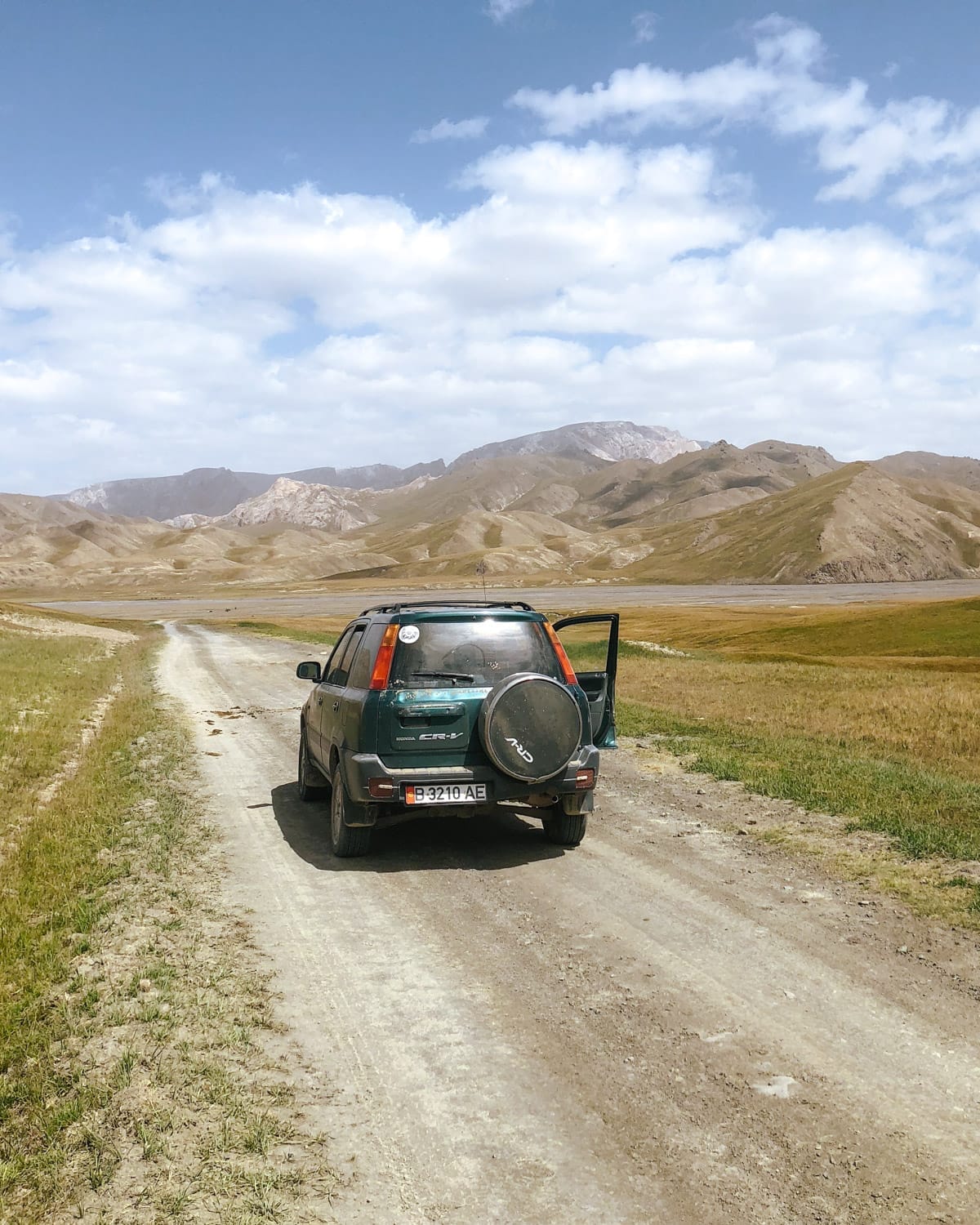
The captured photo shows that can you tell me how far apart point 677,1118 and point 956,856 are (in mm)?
5365

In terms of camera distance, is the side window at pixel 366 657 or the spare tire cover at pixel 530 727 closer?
the spare tire cover at pixel 530 727

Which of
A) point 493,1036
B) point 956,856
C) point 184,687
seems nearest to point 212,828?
point 493,1036

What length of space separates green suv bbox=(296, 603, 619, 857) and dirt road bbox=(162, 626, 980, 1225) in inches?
24.3

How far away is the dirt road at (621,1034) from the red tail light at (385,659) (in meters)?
1.77

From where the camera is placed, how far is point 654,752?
48.2ft

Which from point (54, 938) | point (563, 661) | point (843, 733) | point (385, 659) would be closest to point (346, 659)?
point (385, 659)

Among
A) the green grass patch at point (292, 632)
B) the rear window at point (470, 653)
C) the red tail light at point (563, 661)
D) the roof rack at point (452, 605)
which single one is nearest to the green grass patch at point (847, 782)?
the red tail light at point (563, 661)

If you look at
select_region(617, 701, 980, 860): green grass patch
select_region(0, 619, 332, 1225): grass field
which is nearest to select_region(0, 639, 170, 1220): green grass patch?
select_region(0, 619, 332, 1225): grass field

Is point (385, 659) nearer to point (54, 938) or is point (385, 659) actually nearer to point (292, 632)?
point (54, 938)

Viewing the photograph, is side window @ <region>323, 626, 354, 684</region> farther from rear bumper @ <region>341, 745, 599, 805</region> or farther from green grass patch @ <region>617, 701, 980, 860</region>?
green grass patch @ <region>617, 701, 980, 860</region>

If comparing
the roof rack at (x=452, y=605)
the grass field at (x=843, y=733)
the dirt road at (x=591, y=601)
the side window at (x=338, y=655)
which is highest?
the roof rack at (x=452, y=605)

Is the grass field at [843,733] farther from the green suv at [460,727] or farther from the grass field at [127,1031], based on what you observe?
the grass field at [127,1031]

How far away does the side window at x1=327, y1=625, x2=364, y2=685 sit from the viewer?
10.1 m

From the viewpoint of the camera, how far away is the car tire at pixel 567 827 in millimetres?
9055
